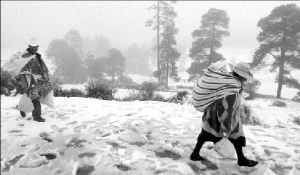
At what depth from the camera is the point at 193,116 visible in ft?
24.3

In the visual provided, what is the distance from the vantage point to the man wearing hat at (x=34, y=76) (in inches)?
234

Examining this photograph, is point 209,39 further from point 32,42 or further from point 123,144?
point 123,144

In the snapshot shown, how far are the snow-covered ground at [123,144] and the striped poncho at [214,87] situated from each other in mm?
1032

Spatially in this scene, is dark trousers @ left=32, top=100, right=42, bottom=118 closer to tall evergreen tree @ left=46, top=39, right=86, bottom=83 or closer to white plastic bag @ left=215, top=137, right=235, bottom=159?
white plastic bag @ left=215, top=137, right=235, bottom=159

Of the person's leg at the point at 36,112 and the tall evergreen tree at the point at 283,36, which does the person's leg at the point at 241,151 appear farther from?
the tall evergreen tree at the point at 283,36

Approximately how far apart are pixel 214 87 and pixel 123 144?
1981mm

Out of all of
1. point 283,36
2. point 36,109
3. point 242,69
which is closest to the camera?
point 242,69

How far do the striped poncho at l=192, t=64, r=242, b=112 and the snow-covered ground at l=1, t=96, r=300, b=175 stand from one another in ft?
3.39

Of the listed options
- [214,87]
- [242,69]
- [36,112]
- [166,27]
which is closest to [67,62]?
[166,27]

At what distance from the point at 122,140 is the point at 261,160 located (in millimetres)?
2459

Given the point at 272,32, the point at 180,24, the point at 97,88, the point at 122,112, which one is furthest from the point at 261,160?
the point at 180,24

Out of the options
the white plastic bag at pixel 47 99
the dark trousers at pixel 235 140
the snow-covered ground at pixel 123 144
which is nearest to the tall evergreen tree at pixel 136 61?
the snow-covered ground at pixel 123 144

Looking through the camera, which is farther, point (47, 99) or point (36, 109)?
point (47, 99)

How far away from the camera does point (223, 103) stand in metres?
4.18
